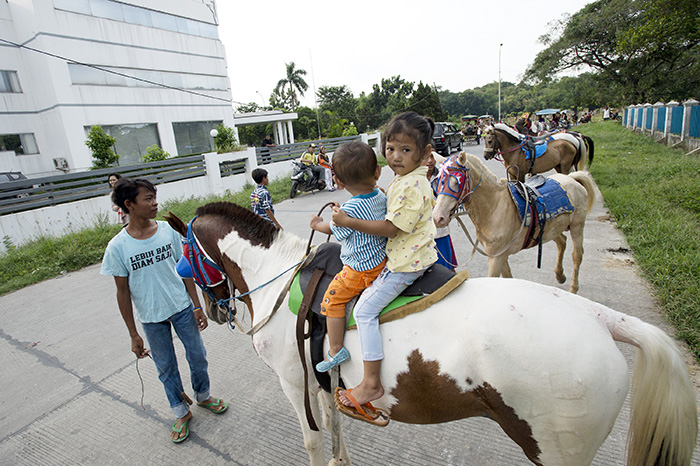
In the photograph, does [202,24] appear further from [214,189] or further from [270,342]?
[270,342]

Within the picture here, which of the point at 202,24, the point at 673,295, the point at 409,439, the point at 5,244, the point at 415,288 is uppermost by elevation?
the point at 202,24

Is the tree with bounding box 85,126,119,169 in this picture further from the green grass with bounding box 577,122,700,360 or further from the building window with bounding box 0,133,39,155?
the green grass with bounding box 577,122,700,360

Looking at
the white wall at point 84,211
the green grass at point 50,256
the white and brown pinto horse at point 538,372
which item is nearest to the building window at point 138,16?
the white wall at point 84,211

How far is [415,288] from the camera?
Answer: 5.80 feet

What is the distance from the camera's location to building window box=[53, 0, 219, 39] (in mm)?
19234

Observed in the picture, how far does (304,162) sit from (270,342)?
11299mm

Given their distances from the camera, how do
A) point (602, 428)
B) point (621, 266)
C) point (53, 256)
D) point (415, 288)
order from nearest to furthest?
point (602, 428) < point (415, 288) < point (621, 266) < point (53, 256)

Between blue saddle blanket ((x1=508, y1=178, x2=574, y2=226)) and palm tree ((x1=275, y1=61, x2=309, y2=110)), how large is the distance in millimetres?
55673

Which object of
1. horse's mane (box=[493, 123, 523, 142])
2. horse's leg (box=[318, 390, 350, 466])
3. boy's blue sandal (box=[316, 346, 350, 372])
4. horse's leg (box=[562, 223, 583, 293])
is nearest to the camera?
boy's blue sandal (box=[316, 346, 350, 372])

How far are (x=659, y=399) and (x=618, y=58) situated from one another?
107 feet

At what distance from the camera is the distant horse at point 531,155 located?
7.44 metres

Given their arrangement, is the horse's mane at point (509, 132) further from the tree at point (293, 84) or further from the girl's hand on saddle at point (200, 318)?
the tree at point (293, 84)

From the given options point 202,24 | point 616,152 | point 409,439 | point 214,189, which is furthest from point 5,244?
point 202,24

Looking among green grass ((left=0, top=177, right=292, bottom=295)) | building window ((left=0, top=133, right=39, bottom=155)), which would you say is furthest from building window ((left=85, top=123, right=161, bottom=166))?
green grass ((left=0, top=177, right=292, bottom=295))
